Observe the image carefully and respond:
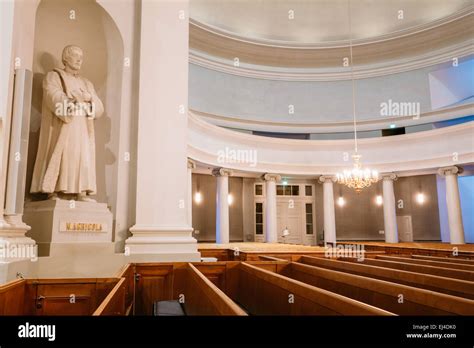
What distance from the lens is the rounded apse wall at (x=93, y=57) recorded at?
4.74m

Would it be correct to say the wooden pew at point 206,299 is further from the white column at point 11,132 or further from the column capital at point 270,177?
the column capital at point 270,177

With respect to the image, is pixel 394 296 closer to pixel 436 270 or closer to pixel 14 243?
pixel 436 270

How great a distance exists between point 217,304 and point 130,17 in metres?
4.47

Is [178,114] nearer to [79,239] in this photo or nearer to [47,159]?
[47,159]

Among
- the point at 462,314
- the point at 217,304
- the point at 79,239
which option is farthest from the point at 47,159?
the point at 462,314

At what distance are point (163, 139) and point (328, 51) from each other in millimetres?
10982

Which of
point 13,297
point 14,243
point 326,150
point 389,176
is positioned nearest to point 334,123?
point 326,150

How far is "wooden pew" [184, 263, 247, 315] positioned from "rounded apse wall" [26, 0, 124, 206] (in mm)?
1790

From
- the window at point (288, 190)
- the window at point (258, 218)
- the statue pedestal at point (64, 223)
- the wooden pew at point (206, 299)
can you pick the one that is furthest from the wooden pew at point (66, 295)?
the window at point (288, 190)

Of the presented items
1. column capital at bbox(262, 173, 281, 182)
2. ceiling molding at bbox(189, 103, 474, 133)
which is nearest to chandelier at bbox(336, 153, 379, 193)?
column capital at bbox(262, 173, 281, 182)

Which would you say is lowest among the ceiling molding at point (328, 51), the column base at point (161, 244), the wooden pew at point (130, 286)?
the wooden pew at point (130, 286)

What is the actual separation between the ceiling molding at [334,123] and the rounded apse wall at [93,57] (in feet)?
22.0

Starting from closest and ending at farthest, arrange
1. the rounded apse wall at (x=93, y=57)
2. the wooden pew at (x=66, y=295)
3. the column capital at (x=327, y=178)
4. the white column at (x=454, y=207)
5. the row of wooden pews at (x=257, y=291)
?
the row of wooden pews at (x=257, y=291) → the wooden pew at (x=66, y=295) → the rounded apse wall at (x=93, y=57) → the white column at (x=454, y=207) → the column capital at (x=327, y=178)

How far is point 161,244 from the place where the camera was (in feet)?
14.3
